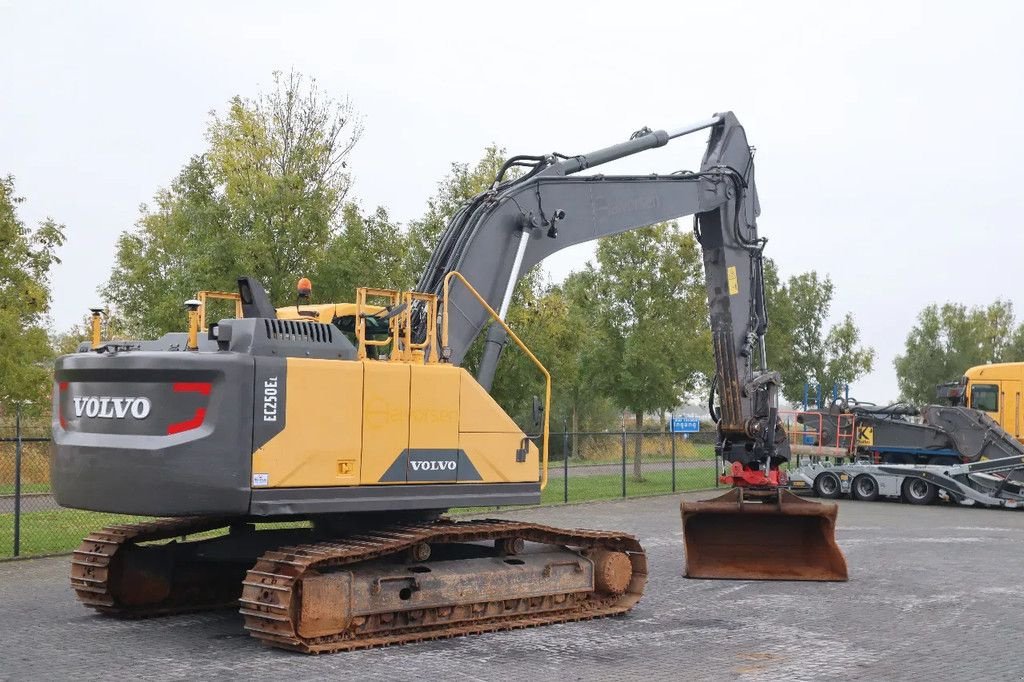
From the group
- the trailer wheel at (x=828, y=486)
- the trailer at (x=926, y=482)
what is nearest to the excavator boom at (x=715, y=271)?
the trailer at (x=926, y=482)

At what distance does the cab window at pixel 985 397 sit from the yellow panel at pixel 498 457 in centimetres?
2265

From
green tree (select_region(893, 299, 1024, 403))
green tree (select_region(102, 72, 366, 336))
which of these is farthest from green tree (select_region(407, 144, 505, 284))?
green tree (select_region(893, 299, 1024, 403))

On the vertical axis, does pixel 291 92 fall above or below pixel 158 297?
above

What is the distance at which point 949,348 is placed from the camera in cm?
6188

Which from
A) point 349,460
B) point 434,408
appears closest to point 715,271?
point 434,408

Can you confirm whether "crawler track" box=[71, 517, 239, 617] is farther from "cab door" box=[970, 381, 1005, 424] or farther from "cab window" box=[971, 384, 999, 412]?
"cab window" box=[971, 384, 999, 412]

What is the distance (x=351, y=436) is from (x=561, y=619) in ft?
9.37

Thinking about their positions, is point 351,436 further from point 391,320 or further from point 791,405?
point 791,405

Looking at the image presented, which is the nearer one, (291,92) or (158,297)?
(158,297)

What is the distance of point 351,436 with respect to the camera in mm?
9719

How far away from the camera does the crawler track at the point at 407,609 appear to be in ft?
30.3

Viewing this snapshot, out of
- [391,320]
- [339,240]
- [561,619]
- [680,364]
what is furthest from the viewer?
[680,364]

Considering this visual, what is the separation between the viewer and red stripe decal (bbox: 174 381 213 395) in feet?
29.7

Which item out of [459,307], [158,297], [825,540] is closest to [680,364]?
[158,297]
